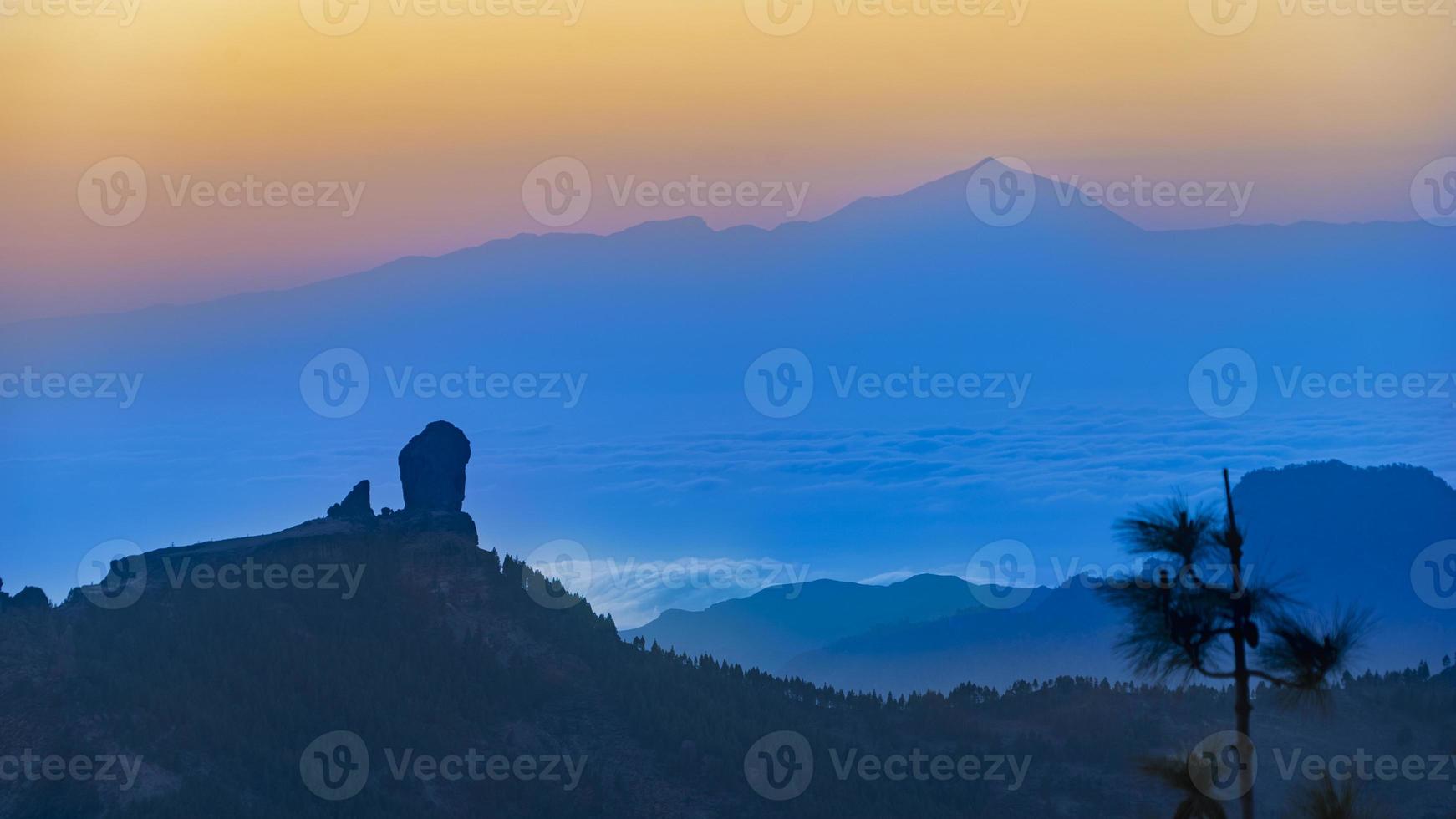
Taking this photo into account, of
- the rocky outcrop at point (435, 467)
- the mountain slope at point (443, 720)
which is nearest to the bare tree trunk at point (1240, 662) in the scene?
the mountain slope at point (443, 720)

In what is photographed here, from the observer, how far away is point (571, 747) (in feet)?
600

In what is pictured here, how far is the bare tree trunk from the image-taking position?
28.1 meters

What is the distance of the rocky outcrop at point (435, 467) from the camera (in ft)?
615

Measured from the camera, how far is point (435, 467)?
188875mm

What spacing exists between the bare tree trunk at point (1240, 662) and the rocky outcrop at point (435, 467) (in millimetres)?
159630

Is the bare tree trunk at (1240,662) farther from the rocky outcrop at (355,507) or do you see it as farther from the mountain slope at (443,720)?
the rocky outcrop at (355,507)

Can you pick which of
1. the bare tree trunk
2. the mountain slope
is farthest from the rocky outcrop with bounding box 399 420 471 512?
the bare tree trunk

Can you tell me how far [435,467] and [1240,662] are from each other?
164 metres

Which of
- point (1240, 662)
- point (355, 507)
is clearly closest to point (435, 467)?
point (355, 507)

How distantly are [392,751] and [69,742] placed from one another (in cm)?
2985

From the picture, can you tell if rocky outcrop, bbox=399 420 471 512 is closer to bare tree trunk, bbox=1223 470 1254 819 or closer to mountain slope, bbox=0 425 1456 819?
mountain slope, bbox=0 425 1456 819

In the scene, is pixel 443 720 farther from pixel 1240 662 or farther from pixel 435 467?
pixel 1240 662

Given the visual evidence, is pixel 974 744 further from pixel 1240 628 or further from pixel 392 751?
pixel 1240 628

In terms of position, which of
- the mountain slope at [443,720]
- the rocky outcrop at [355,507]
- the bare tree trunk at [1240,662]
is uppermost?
the rocky outcrop at [355,507]
